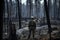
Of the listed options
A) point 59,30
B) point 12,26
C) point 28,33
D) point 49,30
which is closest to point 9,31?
point 12,26

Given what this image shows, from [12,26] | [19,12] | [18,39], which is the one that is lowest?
[18,39]

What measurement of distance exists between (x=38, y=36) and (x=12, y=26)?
1135 mm

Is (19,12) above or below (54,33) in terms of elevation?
above

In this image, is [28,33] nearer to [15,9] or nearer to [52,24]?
[52,24]

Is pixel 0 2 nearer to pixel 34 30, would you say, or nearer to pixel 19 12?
pixel 34 30

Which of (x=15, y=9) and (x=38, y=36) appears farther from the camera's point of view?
(x=15, y=9)

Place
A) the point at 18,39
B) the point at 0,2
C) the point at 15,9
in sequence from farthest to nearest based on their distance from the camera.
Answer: the point at 15,9 < the point at 18,39 < the point at 0,2

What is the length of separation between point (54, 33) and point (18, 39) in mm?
1444

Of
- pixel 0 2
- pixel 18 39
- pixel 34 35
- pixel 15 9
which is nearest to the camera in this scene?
pixel 0 2

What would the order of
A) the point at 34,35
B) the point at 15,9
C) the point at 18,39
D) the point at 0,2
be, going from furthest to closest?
the point at 15,9, the point at 34,35, the point at 18,39, the point at 0,2

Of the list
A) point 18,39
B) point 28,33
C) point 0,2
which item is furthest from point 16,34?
point 0,2

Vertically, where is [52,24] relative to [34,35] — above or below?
above

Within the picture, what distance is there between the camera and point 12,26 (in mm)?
5402

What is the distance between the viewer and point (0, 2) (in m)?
1.37
